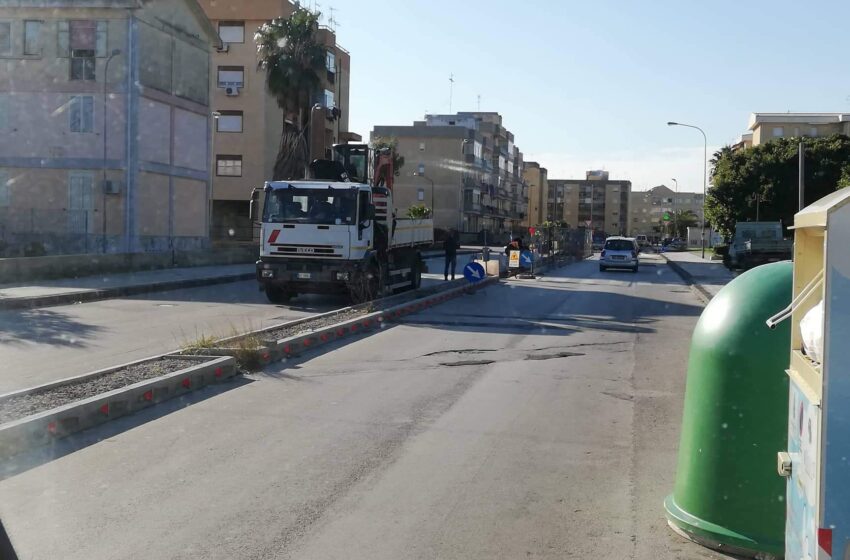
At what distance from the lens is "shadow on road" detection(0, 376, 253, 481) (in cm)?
679

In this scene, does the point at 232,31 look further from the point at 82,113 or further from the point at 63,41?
the point at 82,113

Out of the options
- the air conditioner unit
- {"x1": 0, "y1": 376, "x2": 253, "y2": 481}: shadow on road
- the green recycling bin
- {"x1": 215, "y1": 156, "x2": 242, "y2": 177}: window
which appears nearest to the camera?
the green recycling bin

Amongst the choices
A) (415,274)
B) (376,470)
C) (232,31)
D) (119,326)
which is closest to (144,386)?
(376,470)

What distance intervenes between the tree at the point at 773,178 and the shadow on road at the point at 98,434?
56546mm

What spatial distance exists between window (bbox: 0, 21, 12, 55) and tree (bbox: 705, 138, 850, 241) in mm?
44966

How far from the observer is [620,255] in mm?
45125

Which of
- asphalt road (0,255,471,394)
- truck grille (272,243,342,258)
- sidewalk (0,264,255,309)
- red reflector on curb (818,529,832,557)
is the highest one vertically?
truck grille (272,243,342,258)

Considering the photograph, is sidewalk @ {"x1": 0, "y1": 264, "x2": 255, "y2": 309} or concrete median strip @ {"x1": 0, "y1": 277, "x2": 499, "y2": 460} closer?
concrete median strip @ {"x1": 0, "y1": 277, "x2": 499, "y2": 460}

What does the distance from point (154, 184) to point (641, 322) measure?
26.2 meters

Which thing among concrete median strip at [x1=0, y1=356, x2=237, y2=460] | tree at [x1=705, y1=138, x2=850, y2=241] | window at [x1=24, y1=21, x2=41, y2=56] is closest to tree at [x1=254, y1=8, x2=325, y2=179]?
window at [x1=24, y1=21, x2=41, y2=56]

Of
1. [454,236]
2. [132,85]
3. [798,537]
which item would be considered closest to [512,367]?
[798,537]

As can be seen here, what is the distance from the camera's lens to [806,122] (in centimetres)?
10994

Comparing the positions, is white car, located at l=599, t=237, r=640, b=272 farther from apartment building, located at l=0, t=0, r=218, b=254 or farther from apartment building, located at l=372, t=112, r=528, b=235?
apartment building, located at l=372, t=112, r=528, b=235

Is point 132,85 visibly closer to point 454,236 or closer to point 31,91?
point 31,91
